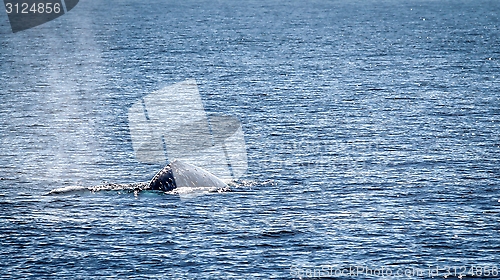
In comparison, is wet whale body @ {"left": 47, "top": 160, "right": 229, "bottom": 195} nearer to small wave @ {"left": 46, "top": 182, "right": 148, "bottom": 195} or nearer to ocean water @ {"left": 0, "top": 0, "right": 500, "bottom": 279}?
small wave @ {"left": 46, "top": 182, "right": 148, "bottom": 195}

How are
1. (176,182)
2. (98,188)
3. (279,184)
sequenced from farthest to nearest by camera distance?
(279,184) → (98,188) → (176,182)

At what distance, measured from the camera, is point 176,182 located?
6228 cm

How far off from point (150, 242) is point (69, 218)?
7.07 metres

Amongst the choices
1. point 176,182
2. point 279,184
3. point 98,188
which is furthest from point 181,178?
point 279,184

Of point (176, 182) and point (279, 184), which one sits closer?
point (176, 182)

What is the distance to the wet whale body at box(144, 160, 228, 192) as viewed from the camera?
61969mm

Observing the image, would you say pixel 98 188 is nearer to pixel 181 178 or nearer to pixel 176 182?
pixel 176 182

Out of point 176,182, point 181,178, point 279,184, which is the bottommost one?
point 279,184

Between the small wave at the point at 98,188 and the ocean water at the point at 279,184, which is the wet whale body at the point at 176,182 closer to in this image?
the small wave at the point at 98,188

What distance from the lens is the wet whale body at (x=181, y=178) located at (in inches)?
2440

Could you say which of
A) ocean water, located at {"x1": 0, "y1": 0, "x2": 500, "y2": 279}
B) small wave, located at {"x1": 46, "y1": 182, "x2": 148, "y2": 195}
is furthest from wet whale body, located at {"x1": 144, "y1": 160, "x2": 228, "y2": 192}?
small wave, located at {"x1": 46, "y1": 182, "x2": 148, "y2": 195}

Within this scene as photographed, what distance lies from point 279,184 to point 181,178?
24.8ft

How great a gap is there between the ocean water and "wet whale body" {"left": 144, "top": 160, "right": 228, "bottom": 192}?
1138 mm

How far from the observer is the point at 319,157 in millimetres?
75000
